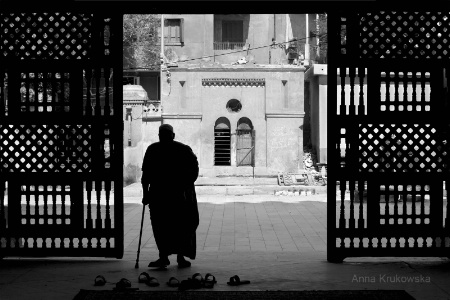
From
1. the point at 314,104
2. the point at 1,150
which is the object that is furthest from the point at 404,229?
the point at 314,104

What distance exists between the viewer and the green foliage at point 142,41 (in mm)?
38031

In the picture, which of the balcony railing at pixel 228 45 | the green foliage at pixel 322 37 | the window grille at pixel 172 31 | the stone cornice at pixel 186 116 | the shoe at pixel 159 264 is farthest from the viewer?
the balcony railing at pixel 228 45

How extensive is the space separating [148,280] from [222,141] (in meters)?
28.3

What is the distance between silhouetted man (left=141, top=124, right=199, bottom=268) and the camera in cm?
900

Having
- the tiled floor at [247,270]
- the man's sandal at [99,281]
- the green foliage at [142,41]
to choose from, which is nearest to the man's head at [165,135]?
the tiled floor at [247,270]

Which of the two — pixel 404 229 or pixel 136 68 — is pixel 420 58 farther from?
pixel 136 68

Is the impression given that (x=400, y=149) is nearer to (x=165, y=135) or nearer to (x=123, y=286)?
(x=165, y=135)

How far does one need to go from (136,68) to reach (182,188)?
99.8 ft

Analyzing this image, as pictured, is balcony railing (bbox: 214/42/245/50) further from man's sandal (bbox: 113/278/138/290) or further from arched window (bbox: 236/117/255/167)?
man's sandal (bbox: 113/278/138/290)

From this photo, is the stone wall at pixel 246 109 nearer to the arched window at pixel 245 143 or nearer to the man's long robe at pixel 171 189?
the arched window at pixel 245 143

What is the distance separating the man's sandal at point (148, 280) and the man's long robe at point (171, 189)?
117cm

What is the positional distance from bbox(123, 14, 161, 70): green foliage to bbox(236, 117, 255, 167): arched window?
625 centimetres

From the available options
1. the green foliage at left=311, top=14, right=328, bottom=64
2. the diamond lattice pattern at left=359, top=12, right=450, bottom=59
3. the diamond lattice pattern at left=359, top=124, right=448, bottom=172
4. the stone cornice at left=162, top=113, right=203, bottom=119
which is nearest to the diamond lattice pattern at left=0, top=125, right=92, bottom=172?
the diamond lattice pattern at left=359, top=124, right=448, bottom=172

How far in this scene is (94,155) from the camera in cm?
935
